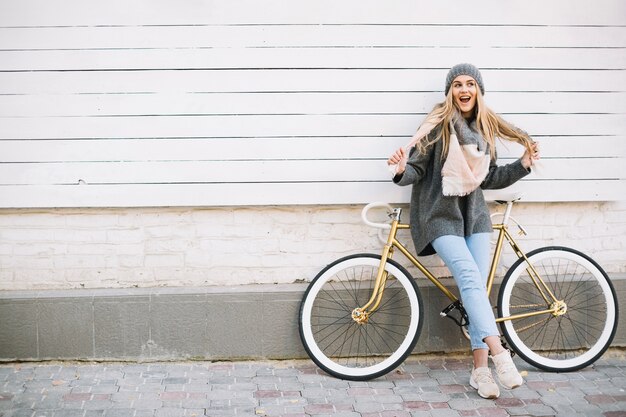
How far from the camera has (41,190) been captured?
546cm

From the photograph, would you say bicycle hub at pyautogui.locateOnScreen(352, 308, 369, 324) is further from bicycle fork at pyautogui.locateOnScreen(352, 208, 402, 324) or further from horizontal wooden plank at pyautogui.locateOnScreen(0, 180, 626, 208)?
horizontal wooden plank at pyautogui.locateOnScreen(0, 180, 626, 208)

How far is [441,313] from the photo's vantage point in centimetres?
540

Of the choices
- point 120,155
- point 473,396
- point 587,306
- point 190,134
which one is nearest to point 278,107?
point 190,134

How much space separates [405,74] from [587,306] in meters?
2.15

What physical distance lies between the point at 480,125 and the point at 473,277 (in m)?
1.00

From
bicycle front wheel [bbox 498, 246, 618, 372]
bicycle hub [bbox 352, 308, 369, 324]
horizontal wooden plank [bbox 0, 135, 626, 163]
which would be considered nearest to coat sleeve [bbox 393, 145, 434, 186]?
horizontal wooden plank [bbox 0, 135, 626, 163]

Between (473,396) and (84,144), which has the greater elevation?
(84,144)

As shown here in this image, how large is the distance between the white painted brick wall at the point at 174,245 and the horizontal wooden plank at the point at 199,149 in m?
0.38

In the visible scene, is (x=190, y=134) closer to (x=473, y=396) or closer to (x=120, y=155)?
(x=120, y=155)

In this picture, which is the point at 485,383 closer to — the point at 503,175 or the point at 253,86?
the point at 503,175

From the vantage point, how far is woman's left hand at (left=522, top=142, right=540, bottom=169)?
5.26 metres

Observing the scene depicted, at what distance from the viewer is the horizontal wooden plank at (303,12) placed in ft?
17.5

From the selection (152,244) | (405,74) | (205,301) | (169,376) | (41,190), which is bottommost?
(169,376)

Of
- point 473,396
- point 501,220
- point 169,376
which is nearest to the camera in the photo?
point 473,396
